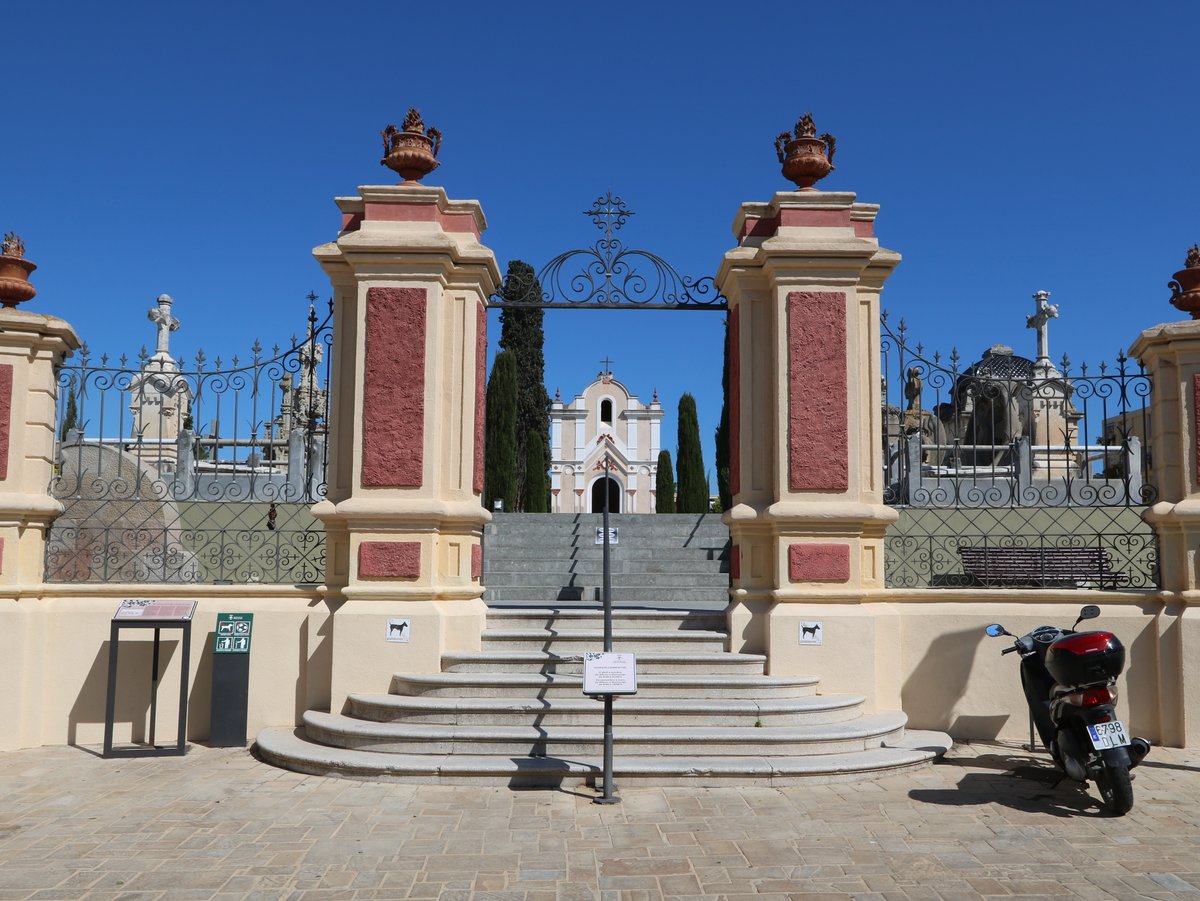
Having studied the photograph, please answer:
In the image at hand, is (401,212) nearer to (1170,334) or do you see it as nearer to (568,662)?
(568,662)

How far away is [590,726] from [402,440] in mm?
2801

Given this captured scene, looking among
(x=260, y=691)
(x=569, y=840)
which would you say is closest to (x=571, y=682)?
(x=569, y=840)

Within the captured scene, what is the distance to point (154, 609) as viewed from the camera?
24.5ft

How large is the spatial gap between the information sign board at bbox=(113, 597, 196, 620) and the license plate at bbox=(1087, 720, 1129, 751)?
6.50 m

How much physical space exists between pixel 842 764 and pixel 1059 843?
1552 millimetres

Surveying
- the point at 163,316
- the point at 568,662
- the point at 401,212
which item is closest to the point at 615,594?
the point at 568,662

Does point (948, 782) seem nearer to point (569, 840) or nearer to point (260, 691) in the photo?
point (569, 840)

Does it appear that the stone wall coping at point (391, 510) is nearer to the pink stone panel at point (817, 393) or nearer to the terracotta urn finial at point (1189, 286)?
the pink stone panel at point (817, 393)

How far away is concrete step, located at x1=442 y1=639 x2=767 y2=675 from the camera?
746 cm

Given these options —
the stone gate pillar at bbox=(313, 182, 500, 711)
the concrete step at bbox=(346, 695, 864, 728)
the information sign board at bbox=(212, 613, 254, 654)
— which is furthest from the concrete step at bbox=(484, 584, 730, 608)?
the concrete step at bbox=(346, 695, 864, 728)

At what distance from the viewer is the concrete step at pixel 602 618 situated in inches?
321

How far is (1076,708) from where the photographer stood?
591 cm

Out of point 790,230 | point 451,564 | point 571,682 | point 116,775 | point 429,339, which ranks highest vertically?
point 790,230

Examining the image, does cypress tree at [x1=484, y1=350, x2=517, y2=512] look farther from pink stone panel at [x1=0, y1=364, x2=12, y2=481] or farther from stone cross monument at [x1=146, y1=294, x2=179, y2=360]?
pink stone panel at [x1=0, y1=364, x2=12, y2=481]
